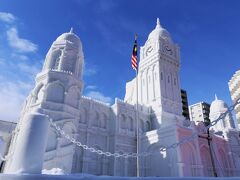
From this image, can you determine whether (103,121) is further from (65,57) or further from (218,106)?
(218,106)

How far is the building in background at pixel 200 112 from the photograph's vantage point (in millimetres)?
87688

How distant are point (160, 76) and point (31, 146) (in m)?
35.6

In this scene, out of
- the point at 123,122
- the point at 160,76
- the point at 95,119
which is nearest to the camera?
the point at 95,119

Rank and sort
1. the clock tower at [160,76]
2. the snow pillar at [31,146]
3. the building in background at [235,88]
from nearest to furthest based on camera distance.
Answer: the snow pillar at [31,146], the clock tower at [160,76], the building in background at [235,88]

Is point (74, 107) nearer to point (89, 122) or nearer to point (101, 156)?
point (89, 122)

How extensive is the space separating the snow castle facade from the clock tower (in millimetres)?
199

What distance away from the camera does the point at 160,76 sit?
3919 cm

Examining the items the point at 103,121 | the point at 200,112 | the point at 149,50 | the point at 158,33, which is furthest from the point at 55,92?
the point at 200,112

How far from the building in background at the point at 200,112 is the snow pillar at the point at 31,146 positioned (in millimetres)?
89219

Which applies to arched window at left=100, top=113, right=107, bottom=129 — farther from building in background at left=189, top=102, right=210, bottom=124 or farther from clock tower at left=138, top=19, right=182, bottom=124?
building in background at left=189, top=102, right=210, bottom=124

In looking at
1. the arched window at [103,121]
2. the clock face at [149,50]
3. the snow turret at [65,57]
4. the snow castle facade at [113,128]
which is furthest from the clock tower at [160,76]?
the snow turret at [65,57]

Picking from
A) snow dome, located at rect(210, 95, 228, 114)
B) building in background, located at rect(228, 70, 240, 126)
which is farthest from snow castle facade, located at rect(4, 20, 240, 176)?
building in background, located at rect(228, 70, 240, 126)

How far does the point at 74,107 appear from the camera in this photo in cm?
2533

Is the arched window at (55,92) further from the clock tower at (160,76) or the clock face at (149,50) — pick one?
the clock face at (149,50)
